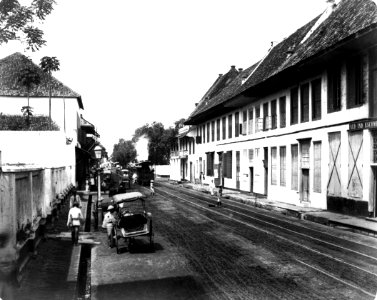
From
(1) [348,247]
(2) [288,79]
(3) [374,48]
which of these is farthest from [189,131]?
(1) [348,247]

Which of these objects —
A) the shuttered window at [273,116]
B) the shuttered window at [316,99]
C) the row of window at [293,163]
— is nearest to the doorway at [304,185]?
the row of window at [293,163]

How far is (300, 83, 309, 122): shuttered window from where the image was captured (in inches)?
905

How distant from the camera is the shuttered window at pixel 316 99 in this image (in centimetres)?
2162

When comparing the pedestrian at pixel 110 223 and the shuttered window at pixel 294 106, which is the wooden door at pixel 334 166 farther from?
the pedestrian at pixel 110 223

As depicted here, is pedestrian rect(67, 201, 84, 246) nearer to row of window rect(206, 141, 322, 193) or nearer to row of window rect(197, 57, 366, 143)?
row of window rect(197, 57, 366, 143)

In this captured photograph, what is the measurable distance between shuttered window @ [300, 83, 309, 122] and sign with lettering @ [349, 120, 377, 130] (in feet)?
16.8

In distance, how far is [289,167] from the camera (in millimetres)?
24594

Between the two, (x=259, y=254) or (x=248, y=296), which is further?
(x=259, y=254)

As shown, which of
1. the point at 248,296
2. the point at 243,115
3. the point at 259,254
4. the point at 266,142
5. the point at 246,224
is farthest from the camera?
the point at 243,115

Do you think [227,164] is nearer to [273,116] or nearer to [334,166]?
[273,116]

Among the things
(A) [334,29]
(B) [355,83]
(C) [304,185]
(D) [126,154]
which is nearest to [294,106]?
(C) [304,185]

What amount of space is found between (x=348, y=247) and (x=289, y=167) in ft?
42.9

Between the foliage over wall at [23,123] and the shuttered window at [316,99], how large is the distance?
80.4 ft

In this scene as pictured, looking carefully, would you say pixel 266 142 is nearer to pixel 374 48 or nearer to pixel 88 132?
pixel 374 48
